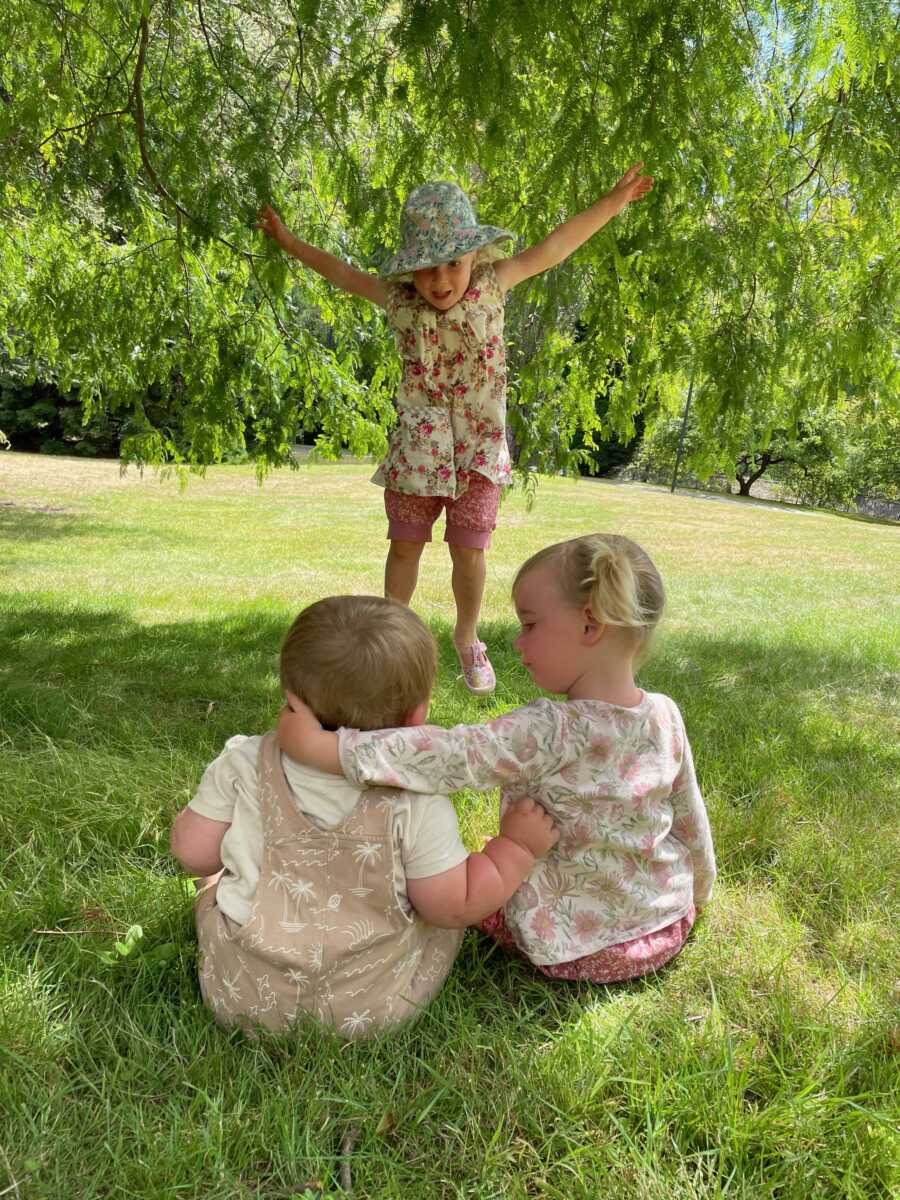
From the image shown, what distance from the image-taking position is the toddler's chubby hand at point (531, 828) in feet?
5.59

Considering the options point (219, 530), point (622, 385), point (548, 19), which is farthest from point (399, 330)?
point (219, 530)

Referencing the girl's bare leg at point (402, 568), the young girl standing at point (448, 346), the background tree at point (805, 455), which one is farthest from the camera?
the background tree at point (805, 455)

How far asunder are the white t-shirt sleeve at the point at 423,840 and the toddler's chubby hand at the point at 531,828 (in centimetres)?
15

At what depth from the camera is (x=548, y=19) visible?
273 cm

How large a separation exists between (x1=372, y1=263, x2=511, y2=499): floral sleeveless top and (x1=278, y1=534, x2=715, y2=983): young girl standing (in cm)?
127

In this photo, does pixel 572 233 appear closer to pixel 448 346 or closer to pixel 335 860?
pixel 448 346

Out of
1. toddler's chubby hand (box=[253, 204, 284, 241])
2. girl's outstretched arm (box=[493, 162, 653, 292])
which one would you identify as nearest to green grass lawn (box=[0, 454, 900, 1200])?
girl's outstretched arm (box=[493, 162, 653, 292])

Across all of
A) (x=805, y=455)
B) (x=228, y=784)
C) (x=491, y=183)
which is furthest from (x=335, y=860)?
(x=805, y=455)

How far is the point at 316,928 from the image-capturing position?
1.57 meters

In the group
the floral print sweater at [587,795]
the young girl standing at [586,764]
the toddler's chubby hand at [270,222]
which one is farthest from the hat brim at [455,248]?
the floral print sweater at [587,795]

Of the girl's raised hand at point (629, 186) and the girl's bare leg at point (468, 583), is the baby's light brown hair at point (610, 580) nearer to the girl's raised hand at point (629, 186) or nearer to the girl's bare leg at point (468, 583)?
the girl's bare leg at point (468, 583)

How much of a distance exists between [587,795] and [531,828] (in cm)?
13

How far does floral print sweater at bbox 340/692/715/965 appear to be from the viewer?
5.22ft

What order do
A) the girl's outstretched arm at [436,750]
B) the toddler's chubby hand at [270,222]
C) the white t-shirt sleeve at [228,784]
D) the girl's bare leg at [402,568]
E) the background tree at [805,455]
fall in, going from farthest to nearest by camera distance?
the background tree at [805,455], the girl's bare leg at [402,568], the toddler's chubby hand at [270,222], the white t-shirt sleeve at [228,784], the girl's outstretched arm at [436,750]
